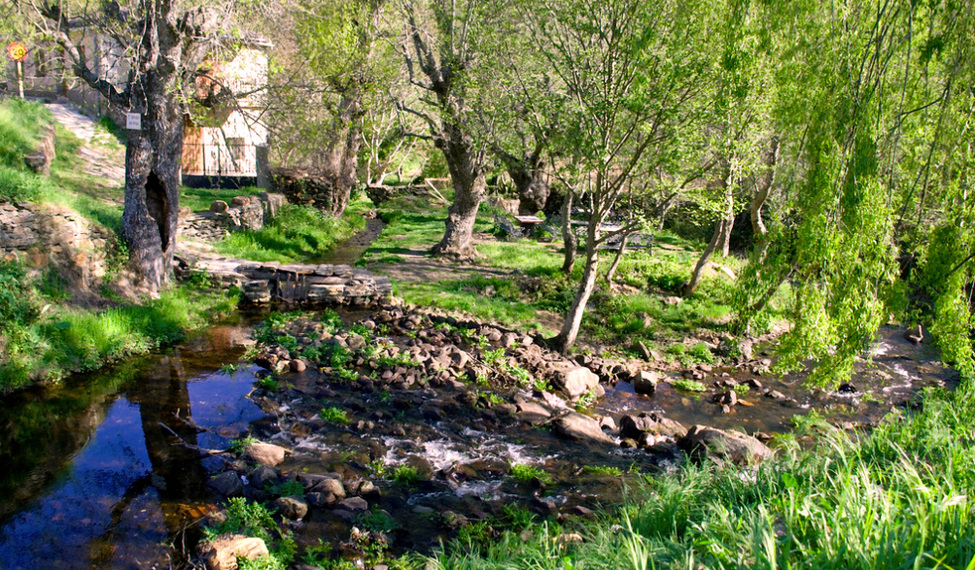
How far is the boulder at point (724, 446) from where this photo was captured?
7437 millimetres

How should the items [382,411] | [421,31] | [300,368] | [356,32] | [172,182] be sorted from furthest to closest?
[356,32] → [421,31] → [172,182] → [300,368] → [382,411]

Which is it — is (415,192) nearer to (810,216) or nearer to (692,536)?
(810,216)

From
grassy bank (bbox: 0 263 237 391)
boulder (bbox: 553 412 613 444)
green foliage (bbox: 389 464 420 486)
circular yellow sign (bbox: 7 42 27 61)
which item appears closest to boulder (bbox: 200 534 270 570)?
green foliage (bbox: 389 464 420 486)

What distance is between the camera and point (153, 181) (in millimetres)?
11258

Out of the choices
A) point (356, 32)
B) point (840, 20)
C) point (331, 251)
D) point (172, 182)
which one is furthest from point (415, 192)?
point (840, 20)

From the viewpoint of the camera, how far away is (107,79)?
10406 mm

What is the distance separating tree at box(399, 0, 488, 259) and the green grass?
15.0 feet

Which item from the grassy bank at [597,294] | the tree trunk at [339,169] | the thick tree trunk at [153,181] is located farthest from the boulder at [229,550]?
the tree trunk at [339,169]


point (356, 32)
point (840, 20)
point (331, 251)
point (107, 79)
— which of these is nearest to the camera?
point (840, 20)

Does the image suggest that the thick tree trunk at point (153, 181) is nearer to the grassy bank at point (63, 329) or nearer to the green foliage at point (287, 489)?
the grassy bank at point (63, 329)

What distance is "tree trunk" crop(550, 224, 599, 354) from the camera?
10594 millimetres

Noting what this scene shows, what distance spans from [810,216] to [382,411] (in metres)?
5.52

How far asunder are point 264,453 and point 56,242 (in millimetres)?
6058

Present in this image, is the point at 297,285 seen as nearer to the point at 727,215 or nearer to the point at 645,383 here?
the point at 645,383
